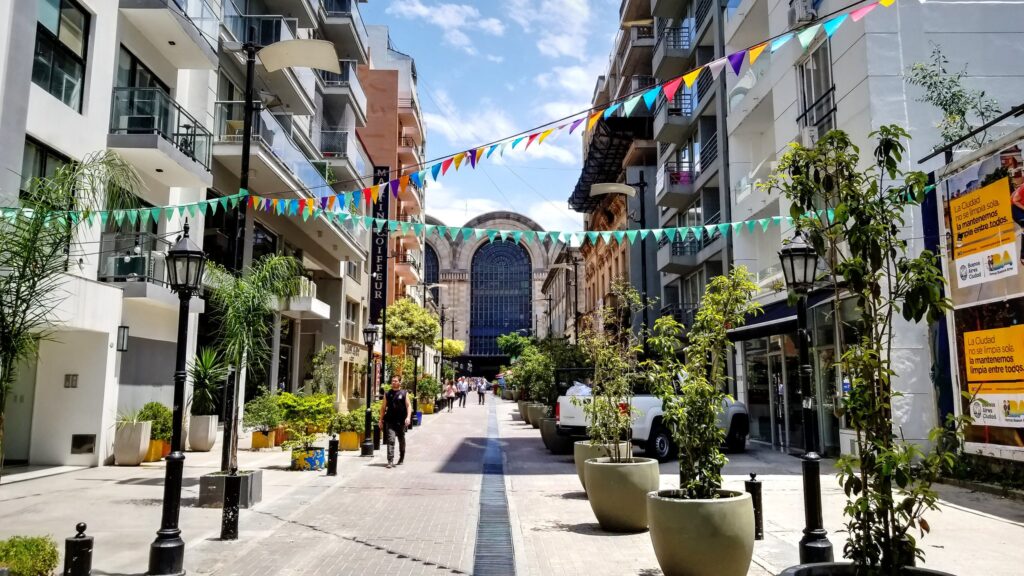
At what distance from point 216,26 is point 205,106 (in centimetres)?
218

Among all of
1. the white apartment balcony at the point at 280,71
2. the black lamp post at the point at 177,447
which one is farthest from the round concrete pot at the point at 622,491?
the white apartment balcony at the point at 280,71

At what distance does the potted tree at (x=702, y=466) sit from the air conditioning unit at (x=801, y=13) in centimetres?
1138

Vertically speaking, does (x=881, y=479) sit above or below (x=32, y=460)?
above

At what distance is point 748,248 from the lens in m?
22.2

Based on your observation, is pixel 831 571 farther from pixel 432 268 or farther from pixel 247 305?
pixel 432 268

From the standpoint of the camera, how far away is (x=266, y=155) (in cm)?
1941

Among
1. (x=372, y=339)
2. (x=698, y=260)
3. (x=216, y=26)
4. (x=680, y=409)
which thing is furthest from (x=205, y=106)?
(x=698, y=260)

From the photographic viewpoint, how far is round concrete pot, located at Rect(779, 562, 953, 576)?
3975 mm

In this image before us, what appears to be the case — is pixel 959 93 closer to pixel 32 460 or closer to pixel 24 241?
pixel 24 241

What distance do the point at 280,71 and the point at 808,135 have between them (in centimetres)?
1533

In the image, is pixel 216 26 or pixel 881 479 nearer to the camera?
pixel 881 479

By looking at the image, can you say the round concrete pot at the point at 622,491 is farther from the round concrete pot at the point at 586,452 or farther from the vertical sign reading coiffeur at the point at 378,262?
the vertical sign reading coiffeur at the point at 378,262

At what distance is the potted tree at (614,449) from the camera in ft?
27.9

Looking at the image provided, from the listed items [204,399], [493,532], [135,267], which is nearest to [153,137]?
[135,267]
